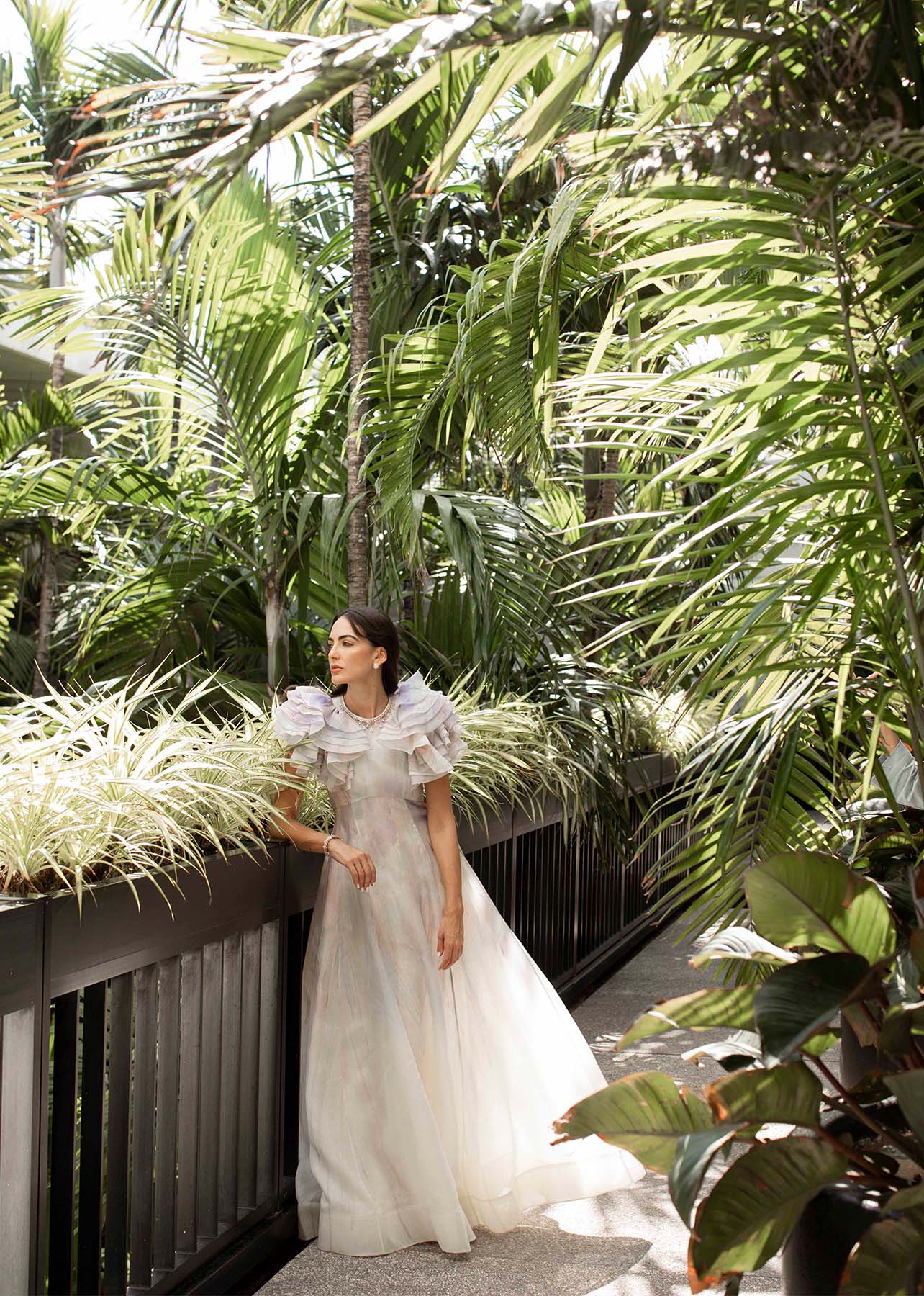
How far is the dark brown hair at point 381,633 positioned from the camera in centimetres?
313

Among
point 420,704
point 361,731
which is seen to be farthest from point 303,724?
point 420,704

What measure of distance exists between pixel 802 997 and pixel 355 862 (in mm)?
1351

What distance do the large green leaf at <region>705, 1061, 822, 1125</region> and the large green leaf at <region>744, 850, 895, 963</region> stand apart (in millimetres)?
201

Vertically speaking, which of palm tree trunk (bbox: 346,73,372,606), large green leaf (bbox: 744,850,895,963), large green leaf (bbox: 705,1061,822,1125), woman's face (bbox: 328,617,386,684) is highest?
palm tree trunk (bbox: 346,73,372,606)

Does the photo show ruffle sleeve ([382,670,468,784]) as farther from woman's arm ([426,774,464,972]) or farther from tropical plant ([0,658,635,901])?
tropical plant ([0,658,635,901])

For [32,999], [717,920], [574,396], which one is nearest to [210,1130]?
[32,999]

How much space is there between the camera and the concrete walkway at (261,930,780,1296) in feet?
Result: 8.73

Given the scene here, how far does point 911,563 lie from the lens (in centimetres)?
226

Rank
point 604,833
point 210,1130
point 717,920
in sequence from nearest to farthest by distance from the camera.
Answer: point 210,1130 < point 717,920 < point 604,833

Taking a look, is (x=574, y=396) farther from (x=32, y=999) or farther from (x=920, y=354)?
(x=32, y=999)

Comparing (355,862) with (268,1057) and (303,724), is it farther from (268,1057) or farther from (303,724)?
(268,1057)

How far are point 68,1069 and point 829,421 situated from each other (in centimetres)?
170

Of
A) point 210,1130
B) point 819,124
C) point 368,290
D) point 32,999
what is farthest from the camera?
Answer: point 368,290

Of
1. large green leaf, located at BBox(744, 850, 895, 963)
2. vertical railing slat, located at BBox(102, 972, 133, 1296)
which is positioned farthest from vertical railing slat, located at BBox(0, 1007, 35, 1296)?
A: large green leaf, located at BBox(744, 850, 895, 963)
